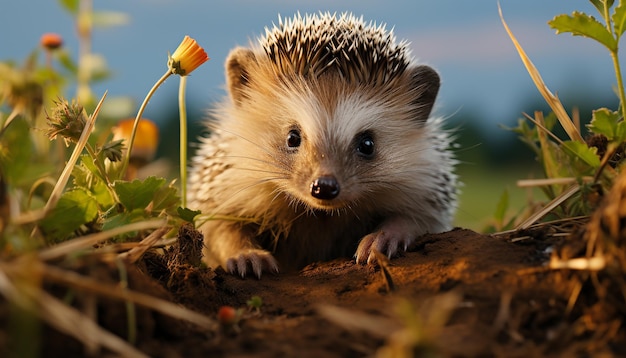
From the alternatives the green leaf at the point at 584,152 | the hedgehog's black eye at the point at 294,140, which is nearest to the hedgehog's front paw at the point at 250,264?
the hedgehog's black eye at the point at 294,140

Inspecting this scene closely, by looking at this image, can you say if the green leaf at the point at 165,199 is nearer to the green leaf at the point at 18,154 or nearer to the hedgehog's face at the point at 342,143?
the hedgehog's face at the point at 342,143

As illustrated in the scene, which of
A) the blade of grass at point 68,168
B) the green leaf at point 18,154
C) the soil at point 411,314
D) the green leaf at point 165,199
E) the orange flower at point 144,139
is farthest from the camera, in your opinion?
the orange flower at point 144,139

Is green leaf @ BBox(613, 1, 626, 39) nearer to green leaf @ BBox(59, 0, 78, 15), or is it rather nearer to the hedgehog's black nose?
the hedgehog's black nose

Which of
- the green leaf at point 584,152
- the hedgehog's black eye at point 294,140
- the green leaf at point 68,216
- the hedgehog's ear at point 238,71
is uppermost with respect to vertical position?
the hedgehog's ear at point 238,71

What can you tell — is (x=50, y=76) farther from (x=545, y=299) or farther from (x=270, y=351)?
(x=545, y=299)

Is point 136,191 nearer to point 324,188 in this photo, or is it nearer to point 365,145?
point 324,188

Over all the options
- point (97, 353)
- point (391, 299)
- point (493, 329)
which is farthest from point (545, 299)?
point (97, 353)

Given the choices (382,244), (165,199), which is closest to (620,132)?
(382,244)

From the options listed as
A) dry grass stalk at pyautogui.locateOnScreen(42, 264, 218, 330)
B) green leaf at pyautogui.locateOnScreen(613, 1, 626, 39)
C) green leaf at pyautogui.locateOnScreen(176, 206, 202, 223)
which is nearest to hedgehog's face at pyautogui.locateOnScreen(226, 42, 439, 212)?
green leaf at pyautogui.locateOnScreen(176, 206, 202, 223)
